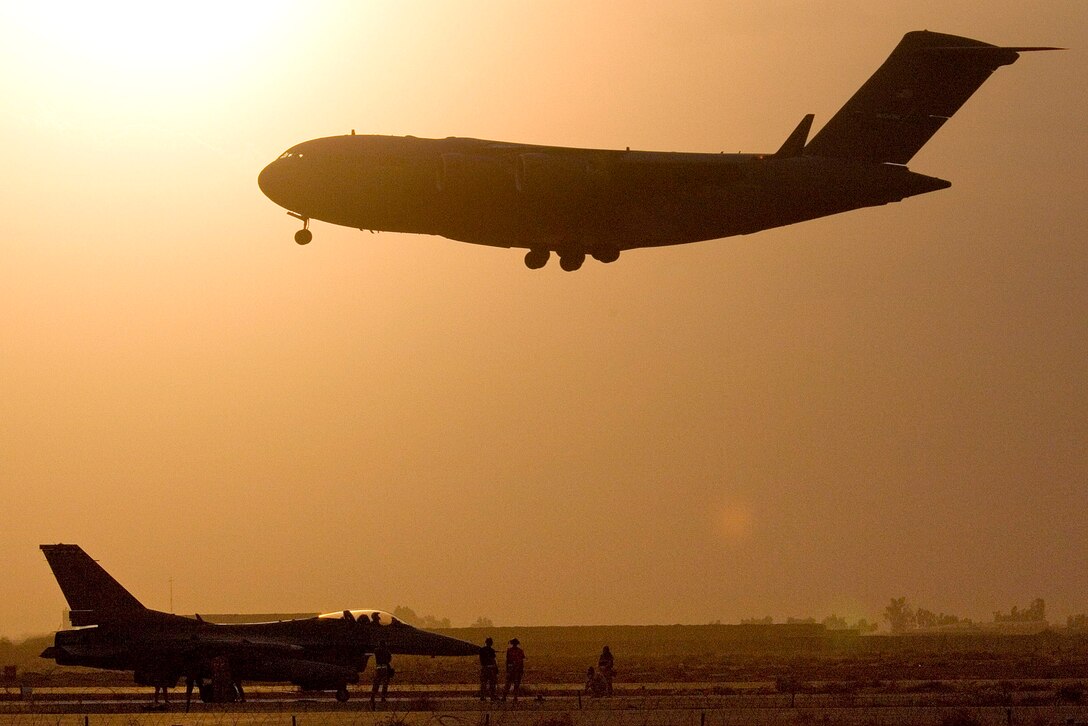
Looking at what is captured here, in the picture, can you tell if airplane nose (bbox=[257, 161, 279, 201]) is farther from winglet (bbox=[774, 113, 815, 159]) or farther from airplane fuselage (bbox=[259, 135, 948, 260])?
winglet (bbox=[774, 113, 815, 159])

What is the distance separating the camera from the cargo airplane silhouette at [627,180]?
123 ft

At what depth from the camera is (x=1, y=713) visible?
3378cm

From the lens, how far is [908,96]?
4491 centimetres

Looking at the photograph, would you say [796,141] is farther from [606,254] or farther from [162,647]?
[162,647]

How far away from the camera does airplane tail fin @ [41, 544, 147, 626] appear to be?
3666 centimetres

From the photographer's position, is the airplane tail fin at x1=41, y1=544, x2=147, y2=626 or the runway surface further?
the airplane tail fin at x1=41, y1=544, x2=147, y2=626

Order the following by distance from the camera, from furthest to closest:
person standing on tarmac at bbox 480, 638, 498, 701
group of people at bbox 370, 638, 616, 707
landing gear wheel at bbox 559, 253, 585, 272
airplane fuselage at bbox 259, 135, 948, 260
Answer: landing gear wheel at bbox 559, 253, 585, 272 → airplane fuselage at bbox 259, 135, 948, 260 → person standing on tarmac at bbox 480, 638, 498, 701 → group of people at bbox 370, 638, 616, 707

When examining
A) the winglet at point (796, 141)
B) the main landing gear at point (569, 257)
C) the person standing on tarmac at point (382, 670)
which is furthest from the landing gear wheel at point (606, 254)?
the person standing on tarmac at point (382, 670)

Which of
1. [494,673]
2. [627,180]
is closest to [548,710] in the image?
[494,673]

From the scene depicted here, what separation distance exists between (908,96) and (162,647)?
26.2 meters

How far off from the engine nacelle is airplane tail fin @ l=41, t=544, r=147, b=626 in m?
14.0

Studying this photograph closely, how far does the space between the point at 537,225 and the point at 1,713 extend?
56.0 feet

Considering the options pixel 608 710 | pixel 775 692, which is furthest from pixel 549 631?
pixel 608 710

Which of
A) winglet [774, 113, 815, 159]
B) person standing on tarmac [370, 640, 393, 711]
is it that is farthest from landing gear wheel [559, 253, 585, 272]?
person standing on tarmac [370, 640, 393, 711]
